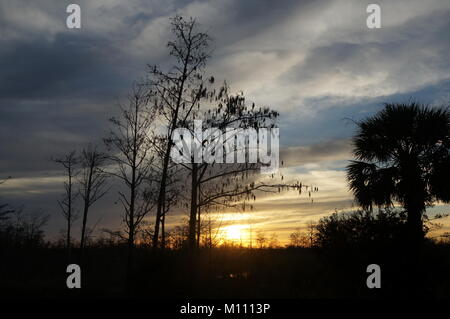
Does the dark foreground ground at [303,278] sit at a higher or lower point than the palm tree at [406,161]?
lower

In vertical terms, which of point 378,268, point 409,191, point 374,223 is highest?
point 409,191

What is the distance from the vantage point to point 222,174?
21141 millimetres

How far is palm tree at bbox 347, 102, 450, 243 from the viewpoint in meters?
20.1

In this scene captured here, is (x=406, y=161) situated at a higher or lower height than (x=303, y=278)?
higher

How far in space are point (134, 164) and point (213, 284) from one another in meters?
7.60

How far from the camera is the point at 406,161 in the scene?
68.2ft

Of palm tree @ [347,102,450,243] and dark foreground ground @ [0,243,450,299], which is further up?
palm tree @ [347,102,450,243]

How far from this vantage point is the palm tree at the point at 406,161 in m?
20.1
